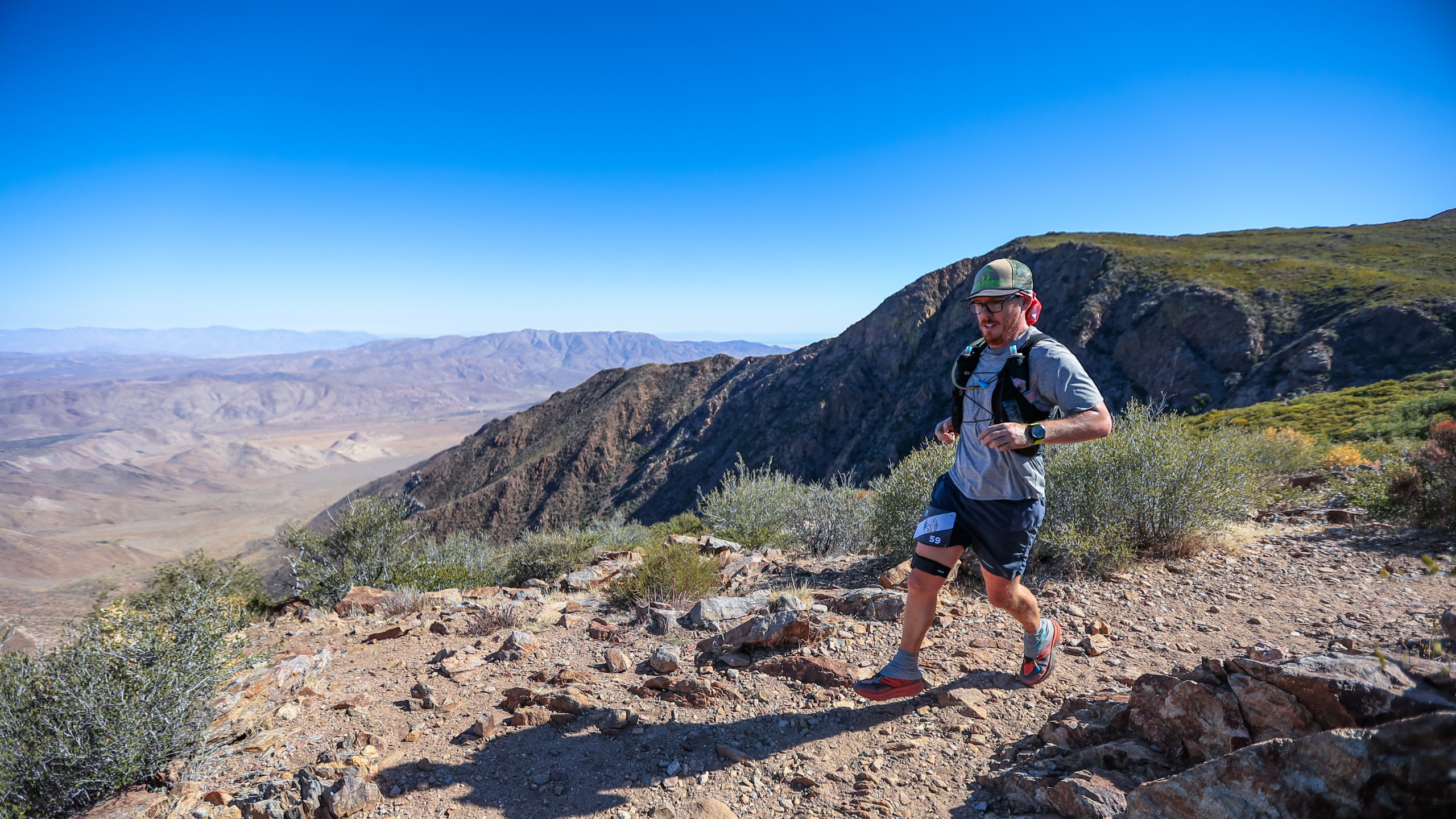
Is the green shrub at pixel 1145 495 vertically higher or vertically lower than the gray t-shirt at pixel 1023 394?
lower

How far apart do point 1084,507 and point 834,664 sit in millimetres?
2701

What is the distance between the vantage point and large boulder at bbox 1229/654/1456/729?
1513mm

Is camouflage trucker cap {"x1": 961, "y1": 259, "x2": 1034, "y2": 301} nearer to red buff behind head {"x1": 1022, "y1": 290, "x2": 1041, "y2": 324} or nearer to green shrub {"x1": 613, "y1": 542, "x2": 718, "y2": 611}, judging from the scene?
red buff behind head {"x1": 1022, "y1": 290, "x2": 1041, "y2": 324}

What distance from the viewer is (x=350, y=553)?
744cm

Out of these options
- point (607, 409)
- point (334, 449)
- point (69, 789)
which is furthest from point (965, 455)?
point (334, 449)

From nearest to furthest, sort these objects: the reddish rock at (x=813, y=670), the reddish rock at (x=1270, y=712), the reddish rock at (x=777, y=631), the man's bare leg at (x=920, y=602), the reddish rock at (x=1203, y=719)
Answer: the reddish rock at (x=1270, y=712), the reddish rock at (x=1203, y=719), the man's bare leg at (x=920, y=602), the reddish rock at (x=813, y=670), the reddish rock at (x=777, y=631)

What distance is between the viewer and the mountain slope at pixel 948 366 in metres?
24.6

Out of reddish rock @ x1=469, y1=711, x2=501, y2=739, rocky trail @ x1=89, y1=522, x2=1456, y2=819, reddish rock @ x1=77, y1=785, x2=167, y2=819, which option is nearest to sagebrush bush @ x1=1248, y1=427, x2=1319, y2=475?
rocky trail @ x1=89, y1=522, x2=1456, y2=819

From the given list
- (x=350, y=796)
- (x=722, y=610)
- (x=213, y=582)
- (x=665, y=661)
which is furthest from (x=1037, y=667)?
(x=213, y=582)

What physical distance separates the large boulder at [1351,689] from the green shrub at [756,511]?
19.5 feet

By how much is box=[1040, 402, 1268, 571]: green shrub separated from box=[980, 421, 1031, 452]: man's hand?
96.6 inches

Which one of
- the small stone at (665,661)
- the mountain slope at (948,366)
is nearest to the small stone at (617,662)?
the small stone at (665,661)

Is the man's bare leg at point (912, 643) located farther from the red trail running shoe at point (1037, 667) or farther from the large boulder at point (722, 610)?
the large boulder at point (722, 610)

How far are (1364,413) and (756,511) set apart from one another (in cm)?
1571
